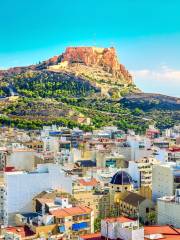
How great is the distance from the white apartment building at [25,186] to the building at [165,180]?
6.08 metres

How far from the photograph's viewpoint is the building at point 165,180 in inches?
1487

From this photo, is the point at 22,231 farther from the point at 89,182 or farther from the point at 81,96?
the point at 81,96

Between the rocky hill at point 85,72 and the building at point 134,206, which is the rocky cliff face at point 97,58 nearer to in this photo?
the rocky hill at point 85,72

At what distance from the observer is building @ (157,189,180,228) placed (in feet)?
108

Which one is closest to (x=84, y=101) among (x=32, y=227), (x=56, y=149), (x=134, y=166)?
(x=56, y=149)

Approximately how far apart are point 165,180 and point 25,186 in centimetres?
947

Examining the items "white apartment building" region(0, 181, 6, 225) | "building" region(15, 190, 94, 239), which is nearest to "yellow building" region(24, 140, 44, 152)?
"white apartment building" region(0, 181, 6, 225)

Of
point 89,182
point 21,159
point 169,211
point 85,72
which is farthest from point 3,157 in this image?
point 85,72

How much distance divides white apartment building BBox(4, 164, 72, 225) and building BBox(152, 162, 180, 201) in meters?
6.08

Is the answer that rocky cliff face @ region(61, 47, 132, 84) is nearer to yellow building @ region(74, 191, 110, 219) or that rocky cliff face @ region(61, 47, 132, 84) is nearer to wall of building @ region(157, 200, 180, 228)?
yellow building @ region(74, 191, 110, 219)

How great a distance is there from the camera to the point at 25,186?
36969 millimetres

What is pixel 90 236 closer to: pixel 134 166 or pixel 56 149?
pixel 134 166

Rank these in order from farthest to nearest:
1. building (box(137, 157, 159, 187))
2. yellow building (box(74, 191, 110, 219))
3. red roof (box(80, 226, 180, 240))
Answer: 1. building (box(137, 157, 159, 187))
2. yellow building (box(74, 191, 110, 219))
3. red roof (box(80, 226, 180, 240))

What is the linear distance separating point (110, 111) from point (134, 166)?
58.0 meters
